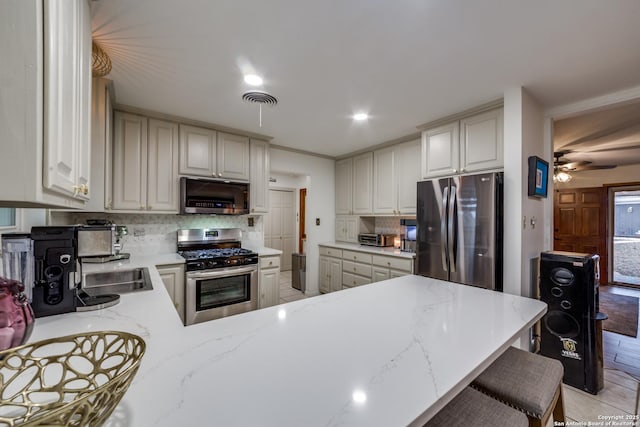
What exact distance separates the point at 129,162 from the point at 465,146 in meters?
3.47

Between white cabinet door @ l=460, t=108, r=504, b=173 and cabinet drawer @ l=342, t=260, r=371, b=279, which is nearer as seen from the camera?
white cabinet door @ l=460, t=108, r=504, b=173

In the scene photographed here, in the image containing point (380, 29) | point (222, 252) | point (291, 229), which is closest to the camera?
point (380, 29)

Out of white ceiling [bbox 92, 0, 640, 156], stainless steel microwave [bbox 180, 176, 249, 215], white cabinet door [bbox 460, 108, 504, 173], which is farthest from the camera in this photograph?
stainless steel microwave [bbox 180, 176, 249, 215]

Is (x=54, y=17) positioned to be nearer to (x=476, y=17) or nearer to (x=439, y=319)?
(x=439, y=319)

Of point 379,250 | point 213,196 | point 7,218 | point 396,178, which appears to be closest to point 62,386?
point 7,218

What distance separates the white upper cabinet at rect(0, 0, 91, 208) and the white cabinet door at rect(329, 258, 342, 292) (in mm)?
3661

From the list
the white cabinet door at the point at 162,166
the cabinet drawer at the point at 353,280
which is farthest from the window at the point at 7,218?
the cabinet drawer at the point at 353,280

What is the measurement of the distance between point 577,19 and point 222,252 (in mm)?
3509

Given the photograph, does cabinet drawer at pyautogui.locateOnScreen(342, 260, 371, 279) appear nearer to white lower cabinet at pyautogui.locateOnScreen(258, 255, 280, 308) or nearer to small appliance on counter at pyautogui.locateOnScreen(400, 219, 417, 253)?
small appliance on counter at pyautogui.locateOnScreen(400, 219, 417, 253)

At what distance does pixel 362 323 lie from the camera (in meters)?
1.14

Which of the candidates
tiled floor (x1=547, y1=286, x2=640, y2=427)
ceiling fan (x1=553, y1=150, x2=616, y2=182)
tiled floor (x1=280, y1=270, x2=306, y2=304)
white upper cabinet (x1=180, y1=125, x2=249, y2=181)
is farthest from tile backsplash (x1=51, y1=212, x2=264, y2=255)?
ceiling fan (x1=553, y1=150, x2=616, y2=182)

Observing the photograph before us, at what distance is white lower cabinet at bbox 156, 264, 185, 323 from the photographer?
2.64m

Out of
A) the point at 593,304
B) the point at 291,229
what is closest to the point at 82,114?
the point at 593,304

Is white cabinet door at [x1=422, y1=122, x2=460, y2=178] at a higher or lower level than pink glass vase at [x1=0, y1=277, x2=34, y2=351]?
higher
